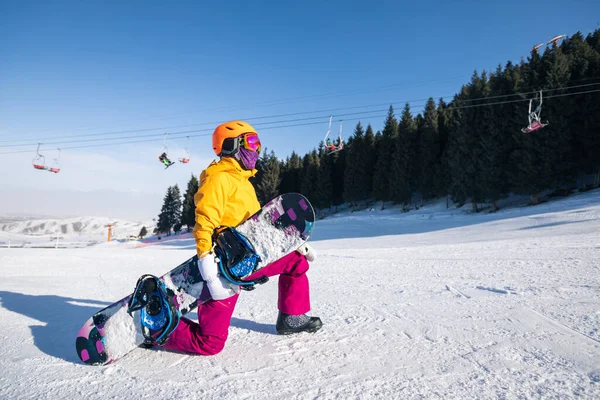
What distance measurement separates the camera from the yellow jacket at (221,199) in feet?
6.61

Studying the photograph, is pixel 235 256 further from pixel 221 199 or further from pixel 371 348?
pixel 371 348

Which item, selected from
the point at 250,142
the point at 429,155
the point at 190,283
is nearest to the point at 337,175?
the point at 429,155

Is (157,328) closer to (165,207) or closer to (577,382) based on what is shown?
(577,382)

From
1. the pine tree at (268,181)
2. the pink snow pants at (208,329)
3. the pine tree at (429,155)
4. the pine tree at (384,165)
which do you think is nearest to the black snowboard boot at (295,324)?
the pink snow pants at (208,329)

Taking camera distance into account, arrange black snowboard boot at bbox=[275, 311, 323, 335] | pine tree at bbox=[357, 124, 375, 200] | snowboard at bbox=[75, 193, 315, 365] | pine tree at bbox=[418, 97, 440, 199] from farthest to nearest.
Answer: pine tree at bbox=[357, 124, 375, 200]
pine tree at bbox=[418, 97, 440, 199]
black snowboard boot at bbox=[275, 311, 323, 335]
snowboard at bbox=[75, 193, 315, 365]

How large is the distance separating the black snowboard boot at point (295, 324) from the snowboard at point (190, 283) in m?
0.45

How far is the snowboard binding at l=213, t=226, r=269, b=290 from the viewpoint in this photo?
2.00 meters

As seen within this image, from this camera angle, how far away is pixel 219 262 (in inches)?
79.4

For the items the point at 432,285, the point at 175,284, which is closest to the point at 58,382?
the point at 175,284

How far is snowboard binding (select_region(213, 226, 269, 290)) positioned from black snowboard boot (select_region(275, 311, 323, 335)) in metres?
0.39

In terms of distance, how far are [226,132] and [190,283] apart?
110 cm

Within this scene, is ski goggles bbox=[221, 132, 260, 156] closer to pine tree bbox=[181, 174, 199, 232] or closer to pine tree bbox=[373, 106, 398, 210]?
pine tree bbox=[373, 106, 398, 210]

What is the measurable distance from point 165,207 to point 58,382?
188 feet

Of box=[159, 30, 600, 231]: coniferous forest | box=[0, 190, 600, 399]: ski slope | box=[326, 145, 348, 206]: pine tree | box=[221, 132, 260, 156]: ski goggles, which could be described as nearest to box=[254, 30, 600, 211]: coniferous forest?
box=[159, 30, 600, 231]: coniferous forest
